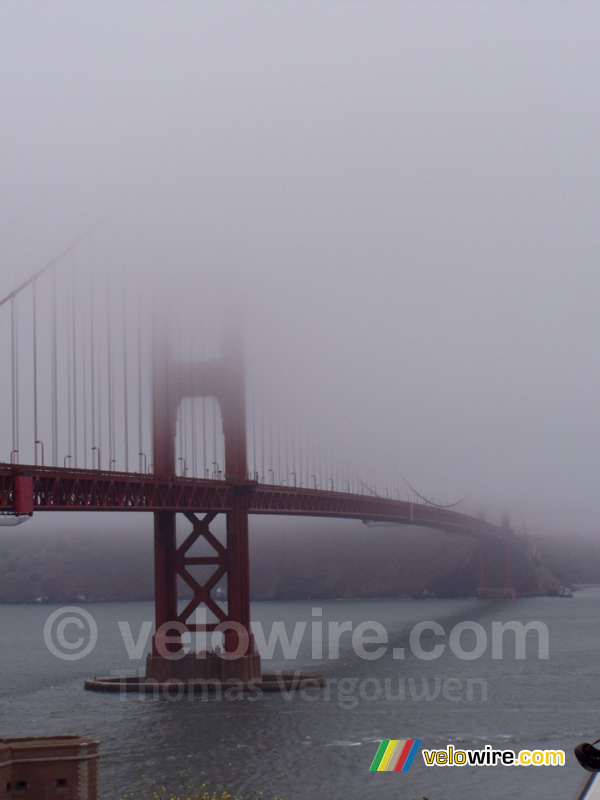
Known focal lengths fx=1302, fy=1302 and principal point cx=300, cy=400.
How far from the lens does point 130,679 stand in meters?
42.7

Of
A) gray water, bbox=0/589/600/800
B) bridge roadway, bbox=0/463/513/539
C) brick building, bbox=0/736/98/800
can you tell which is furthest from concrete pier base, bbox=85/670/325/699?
brick building, bbox=0/736/98/800

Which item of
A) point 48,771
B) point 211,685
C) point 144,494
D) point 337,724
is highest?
point 144,494

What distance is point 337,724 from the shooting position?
33.6m

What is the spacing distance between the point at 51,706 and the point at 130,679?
3.66 metres

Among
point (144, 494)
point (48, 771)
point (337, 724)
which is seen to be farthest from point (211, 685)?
point (48, 771)

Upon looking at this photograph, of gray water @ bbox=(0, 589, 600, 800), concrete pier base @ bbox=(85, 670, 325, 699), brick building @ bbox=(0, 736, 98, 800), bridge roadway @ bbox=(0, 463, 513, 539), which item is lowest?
gray water @ bbox=(0, 589, 600, 800)

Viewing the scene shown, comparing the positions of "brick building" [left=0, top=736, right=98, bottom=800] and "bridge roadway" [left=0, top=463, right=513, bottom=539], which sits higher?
"bridge roadway" [left=0, top=463, right=513, bottom=539]

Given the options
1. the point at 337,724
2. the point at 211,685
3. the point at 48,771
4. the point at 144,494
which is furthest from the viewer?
the point at 211,685

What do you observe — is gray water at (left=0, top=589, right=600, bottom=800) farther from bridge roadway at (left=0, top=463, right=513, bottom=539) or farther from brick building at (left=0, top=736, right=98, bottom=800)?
bridge roadway at (left=0, top=463, right=513, bottom=539)

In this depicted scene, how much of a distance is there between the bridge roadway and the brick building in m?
10.4

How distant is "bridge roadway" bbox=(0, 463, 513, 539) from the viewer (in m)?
31.7

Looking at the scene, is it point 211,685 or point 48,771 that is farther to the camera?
point 211,685

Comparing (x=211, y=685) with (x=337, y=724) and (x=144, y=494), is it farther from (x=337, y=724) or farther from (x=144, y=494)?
(x=337, y=724)

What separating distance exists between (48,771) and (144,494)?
17691 millimetres
